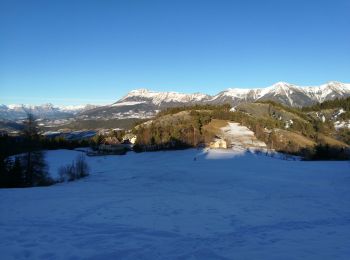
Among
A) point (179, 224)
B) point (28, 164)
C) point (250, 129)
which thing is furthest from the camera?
point (250, 129)

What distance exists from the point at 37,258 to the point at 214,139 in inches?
4275

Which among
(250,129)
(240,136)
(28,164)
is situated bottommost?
(28,164)

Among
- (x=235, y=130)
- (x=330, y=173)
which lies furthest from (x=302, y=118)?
(x=330, y=173)

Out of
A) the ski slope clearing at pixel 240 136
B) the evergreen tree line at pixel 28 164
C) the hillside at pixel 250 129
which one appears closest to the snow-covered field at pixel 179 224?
the evergreen tree line at pixel 28 164

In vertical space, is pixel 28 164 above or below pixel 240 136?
below

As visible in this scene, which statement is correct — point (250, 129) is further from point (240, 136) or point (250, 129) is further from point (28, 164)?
point (28, 164)

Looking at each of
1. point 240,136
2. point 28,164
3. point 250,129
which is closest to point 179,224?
point 28,164

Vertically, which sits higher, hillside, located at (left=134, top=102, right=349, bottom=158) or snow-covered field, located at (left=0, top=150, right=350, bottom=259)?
hillside, located at (left=134, top=102, right=349, bottom=158)

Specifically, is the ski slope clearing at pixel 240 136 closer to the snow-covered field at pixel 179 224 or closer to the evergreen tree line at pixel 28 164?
the evergreen tree line at pixel 28 164

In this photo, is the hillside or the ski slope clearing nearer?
the hillside

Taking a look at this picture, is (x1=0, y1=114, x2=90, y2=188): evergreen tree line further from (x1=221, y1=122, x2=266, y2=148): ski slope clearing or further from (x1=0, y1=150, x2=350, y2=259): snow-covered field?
(x1=221, y1=122, x2=266, y2=148): ski slope clearing

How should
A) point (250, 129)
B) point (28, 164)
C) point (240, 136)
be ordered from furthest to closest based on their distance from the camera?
point (250, 129) → point (240, 136) → point (28, 164)

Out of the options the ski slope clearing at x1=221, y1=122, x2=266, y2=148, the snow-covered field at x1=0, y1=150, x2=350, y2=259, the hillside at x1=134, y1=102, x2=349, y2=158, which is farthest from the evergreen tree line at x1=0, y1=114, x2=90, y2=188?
the ski slope clearing at x1=221, y1=122, x2=266, y2=148

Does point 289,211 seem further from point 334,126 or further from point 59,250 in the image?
point 334,126
